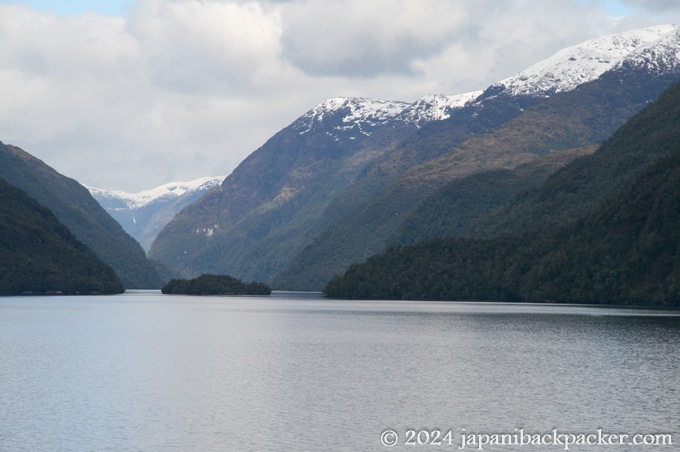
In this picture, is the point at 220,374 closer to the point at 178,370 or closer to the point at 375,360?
the point at 178,370

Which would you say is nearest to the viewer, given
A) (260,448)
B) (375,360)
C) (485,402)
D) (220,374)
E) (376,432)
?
(260,448)

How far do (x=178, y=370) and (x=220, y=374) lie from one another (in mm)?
5667

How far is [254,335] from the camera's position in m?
134

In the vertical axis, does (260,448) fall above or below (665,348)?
below

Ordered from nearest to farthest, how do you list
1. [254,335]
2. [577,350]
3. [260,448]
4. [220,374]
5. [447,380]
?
[260,448]
[447,380]
[220,374]
[577,350]
[254,335]

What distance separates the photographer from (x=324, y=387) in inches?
2933

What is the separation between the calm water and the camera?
55.8 m

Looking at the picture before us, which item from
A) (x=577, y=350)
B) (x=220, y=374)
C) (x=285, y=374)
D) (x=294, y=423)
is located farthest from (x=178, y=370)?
(x=577, y=350)

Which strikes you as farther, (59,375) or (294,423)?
(59,375)

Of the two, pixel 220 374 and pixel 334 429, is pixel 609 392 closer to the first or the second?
pixel 334 429

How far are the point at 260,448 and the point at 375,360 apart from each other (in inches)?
1754

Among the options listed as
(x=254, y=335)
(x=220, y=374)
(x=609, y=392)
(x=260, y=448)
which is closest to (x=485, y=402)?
(x=609, y=392)

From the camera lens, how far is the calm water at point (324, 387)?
5578 cm

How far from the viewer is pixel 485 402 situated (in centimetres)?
6669
